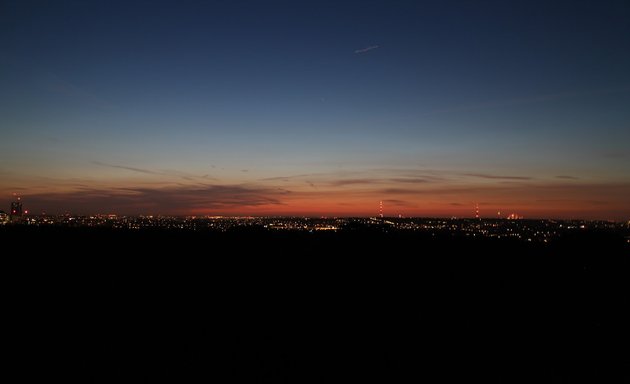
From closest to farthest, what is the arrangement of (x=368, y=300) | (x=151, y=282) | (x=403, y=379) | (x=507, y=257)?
(x=403, y=379) < (x=368, y=300) < (x=151, y=282) < (x=507, y=257)

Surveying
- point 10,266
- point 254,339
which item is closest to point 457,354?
point 254,339

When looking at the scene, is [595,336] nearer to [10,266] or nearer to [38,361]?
[38,361]

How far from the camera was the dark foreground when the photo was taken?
9750 mm

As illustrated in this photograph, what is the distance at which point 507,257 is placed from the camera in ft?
130

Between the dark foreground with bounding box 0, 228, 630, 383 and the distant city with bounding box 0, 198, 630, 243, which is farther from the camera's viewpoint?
the distant city with bounding box 0, 198, 630, 243

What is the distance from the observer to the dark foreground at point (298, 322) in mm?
9750

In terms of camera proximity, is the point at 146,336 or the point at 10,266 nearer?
the point at 146,336

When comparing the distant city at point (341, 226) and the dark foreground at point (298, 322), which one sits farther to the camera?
the distant city at point (341, 226)

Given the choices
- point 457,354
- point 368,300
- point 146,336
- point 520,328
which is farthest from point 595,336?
point 146,336

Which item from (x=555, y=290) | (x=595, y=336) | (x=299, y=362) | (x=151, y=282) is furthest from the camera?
(x=555, y=290)

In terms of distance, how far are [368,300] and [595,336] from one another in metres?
7.89

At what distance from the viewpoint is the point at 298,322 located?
13.8m

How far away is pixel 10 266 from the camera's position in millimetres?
21031

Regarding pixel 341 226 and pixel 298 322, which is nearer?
pixel 298 322
